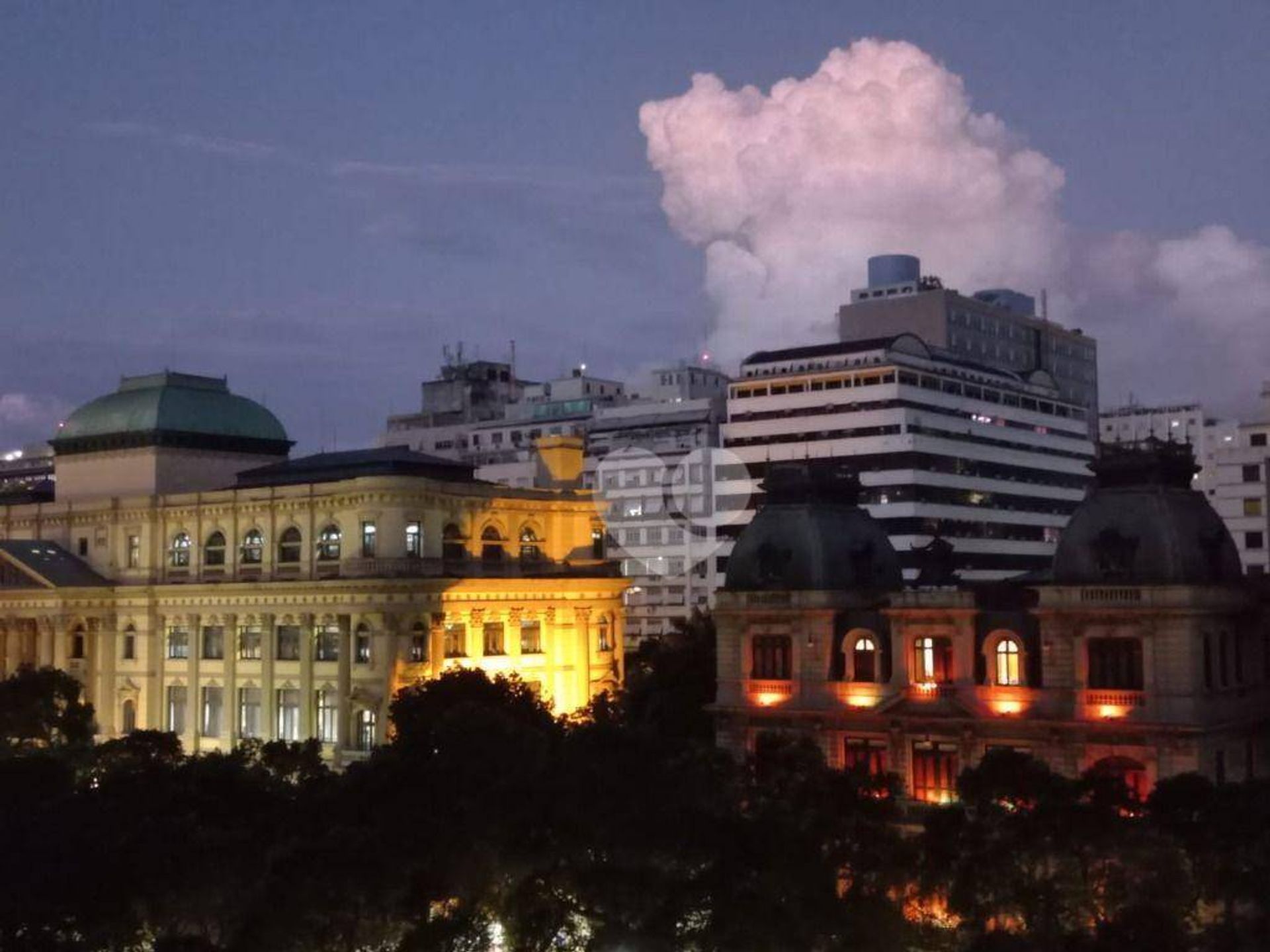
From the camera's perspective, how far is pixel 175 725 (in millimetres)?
112062

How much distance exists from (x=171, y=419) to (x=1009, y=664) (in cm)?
7086

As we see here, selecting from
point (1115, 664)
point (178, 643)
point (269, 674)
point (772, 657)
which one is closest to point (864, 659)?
point (772, 657)

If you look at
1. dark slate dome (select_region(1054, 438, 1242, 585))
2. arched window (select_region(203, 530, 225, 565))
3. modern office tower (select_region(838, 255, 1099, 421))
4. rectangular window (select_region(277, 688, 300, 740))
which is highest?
modern office tower (select_region(838, 255, 1099, 421))

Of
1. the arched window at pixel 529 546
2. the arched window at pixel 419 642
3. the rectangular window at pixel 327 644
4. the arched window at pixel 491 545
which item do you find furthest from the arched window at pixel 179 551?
the arched window at pixel 529 546

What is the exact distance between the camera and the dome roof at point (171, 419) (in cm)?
11888

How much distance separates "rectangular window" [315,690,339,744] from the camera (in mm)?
102375

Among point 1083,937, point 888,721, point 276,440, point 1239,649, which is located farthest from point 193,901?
point 276,440

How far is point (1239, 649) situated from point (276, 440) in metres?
79.0

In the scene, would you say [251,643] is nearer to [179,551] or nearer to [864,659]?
[179,551]

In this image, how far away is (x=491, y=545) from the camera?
110 m

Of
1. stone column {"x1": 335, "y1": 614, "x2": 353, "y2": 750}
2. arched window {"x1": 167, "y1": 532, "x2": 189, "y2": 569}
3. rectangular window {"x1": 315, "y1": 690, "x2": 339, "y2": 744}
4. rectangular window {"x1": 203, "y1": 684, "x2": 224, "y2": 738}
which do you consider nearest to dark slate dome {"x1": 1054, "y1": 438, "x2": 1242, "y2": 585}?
stone column {"x1": 335, "y1": 614, "x2": 353, "y2": 750}

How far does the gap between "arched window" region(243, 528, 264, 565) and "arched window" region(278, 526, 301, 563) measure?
1.65 m

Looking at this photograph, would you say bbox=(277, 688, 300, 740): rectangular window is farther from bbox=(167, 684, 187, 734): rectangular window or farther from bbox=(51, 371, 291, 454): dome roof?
bbox=(51, 371, 291, 454): dome roof

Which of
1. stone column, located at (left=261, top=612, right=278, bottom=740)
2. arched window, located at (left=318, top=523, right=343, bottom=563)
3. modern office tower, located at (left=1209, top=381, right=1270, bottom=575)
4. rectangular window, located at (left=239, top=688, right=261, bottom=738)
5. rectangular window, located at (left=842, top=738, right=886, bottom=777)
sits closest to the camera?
rectangular window, located at (left=842, top=738, right=886, bottom=777)
